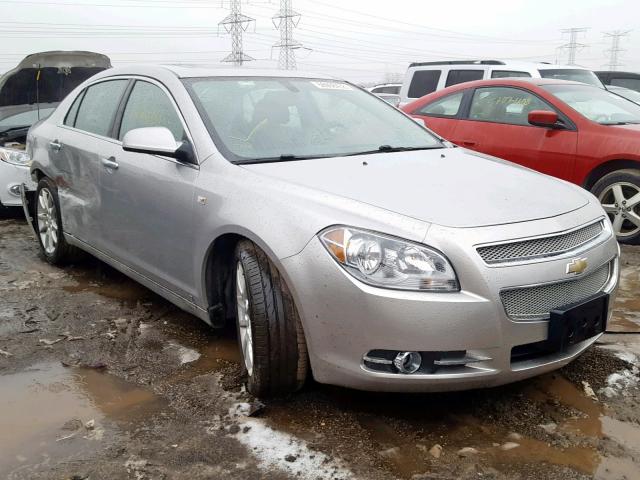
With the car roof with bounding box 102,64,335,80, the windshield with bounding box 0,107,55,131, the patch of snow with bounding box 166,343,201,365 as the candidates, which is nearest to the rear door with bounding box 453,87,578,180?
the car roof with bounding box 102,64,335,80

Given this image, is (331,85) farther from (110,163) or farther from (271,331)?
(271,331)

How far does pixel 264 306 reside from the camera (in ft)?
9.00

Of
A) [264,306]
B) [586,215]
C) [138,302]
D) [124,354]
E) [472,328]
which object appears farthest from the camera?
[138,302]

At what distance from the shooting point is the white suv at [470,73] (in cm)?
962

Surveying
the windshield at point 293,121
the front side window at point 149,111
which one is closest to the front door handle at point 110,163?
the front side window at point 149,111

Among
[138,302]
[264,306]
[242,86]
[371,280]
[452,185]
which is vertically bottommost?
[138,302]

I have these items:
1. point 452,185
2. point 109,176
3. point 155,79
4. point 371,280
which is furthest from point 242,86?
point 371,280

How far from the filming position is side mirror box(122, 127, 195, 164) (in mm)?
3275

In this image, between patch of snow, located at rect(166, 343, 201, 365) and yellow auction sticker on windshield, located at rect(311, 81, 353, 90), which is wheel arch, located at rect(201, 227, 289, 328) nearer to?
patch of snow, located at rect(166, 343, 201, 365)

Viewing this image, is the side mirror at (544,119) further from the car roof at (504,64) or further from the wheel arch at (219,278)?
the car roof at (504,64)

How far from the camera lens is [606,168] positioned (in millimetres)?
5633

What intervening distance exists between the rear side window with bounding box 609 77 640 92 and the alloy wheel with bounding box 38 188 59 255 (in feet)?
34.4

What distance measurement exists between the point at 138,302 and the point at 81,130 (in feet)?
4.31

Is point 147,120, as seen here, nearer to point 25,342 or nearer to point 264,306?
point 25,342
